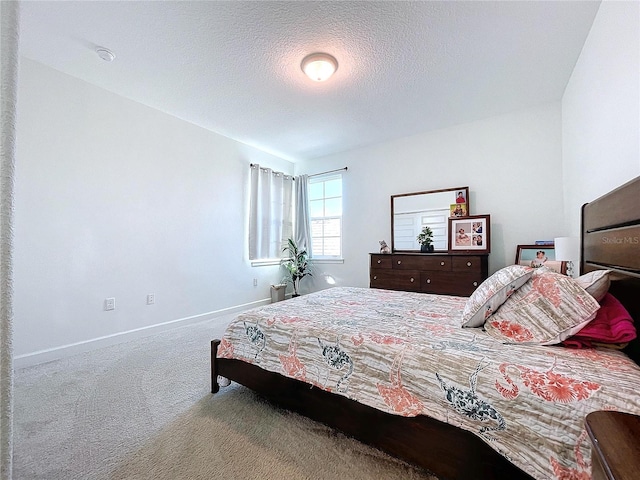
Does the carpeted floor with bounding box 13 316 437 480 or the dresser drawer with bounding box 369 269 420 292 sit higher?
the dresser drawer with bounding box 369 269 420 292

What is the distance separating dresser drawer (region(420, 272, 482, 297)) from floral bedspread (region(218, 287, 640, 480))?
146 centimetres

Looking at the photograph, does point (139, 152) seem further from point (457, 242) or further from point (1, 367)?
point (457, 242)

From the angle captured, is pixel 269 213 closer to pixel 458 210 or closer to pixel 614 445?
pixel 458 210

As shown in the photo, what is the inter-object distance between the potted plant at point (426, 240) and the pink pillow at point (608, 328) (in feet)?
7.68

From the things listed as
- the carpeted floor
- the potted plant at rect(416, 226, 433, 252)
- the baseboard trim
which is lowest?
the carpeted floor

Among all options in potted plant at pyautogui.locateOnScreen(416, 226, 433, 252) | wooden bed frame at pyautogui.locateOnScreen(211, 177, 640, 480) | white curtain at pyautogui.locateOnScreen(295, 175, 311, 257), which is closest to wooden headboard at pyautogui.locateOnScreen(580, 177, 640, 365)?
wooden bed frame at pyautogui.locateOnScreen(211, 177, 640, 480)

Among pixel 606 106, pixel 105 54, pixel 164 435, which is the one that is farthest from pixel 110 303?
pixel 606 106

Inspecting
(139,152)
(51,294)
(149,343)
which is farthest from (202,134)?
(149,343)

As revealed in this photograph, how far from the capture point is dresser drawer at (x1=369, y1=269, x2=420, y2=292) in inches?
133

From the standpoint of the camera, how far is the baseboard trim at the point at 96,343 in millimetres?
2283

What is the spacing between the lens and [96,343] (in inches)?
105

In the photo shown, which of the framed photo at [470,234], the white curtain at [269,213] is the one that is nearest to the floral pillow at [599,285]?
the framed photo at [470,234]

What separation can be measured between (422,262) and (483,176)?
133cm

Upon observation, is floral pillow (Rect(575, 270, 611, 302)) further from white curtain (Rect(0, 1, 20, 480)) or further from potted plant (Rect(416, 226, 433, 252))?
potted plant (Rect(416, 226, 433, 252))
